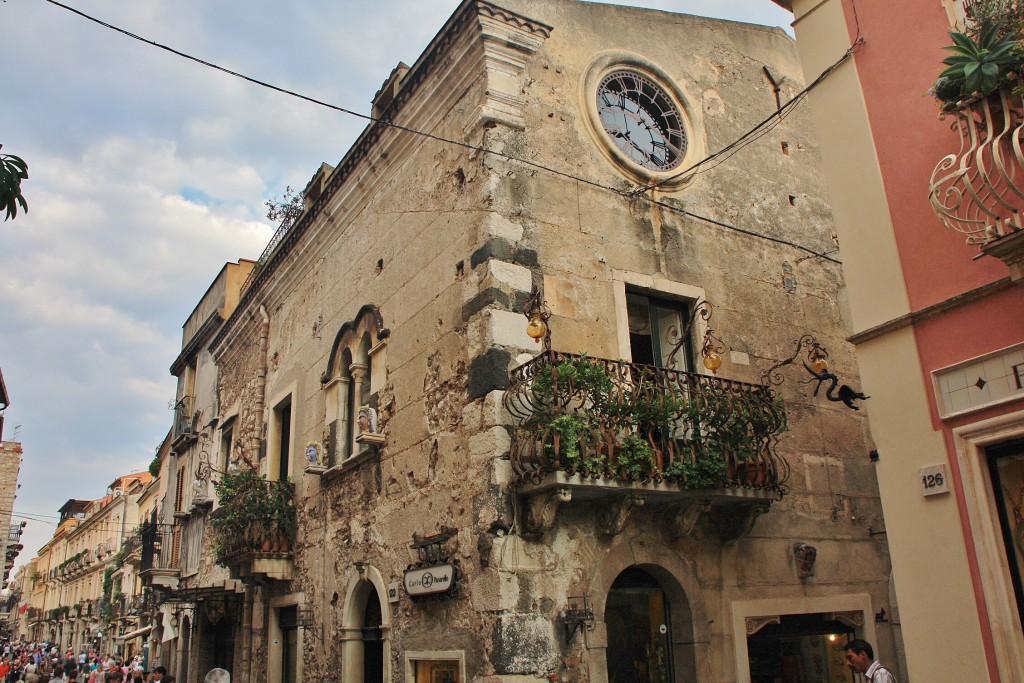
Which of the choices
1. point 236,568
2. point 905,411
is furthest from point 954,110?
point 236,568

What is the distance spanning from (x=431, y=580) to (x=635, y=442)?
2.59m

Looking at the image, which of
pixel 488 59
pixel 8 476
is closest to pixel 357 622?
pixel 488 59

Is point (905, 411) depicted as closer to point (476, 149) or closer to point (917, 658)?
point (917, 658)

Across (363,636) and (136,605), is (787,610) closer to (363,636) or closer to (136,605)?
(363,636)

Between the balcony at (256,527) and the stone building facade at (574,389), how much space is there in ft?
0.14

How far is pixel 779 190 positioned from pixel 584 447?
19.9ft

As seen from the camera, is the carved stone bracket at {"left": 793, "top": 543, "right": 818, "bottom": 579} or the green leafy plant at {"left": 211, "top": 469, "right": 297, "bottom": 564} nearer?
the carved stone bracket at {"left": 793, "top": 543, "right": 818, "bottom": 579}

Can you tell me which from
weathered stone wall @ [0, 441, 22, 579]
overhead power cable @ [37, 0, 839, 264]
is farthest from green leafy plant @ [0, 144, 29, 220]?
weathered stone wall @ [0, 441, 22, 579]

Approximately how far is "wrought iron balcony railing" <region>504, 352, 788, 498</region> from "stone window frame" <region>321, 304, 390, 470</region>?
335 cm

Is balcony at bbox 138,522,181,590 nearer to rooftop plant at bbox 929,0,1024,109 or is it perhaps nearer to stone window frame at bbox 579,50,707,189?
stone window frame at bbox 579,50,707,189

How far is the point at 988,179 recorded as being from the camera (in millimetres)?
5012

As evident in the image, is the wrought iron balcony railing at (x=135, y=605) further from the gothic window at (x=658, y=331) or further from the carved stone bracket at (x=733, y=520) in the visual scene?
the carved stone bracket at (x=733, y=520)

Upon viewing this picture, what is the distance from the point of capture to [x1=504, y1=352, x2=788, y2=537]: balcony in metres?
7.19

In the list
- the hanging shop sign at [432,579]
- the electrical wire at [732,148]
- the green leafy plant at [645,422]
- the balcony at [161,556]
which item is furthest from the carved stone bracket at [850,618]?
the balcony at [161,556]
